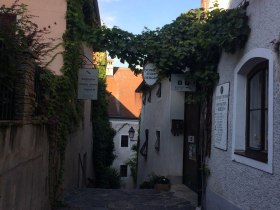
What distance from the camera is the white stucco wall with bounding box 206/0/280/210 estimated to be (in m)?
6.02

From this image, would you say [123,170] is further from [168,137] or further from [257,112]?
[257,112]

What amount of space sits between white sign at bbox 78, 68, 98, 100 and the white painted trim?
467 centimetres

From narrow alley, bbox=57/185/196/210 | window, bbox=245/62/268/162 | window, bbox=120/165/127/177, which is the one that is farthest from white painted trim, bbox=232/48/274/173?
window, bbox=120/165/127/177

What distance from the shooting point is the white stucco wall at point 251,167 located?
19.7ft

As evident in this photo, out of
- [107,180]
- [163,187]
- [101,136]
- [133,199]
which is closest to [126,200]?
[133,199]

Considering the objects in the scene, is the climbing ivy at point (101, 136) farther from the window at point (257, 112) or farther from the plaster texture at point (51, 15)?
the window at point (257, 112)

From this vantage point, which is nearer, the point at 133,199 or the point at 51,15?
the point at 51,15

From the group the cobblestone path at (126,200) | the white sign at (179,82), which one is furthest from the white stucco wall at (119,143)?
the white sign at (179,82)

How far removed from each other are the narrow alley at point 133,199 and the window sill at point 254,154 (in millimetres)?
3329

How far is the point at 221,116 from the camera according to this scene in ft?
28.1

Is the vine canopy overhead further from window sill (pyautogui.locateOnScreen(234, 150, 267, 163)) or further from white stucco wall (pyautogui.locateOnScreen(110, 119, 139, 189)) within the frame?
white stucco wall (pyautogui.locateOnScreen(110, 119, 139, 189))

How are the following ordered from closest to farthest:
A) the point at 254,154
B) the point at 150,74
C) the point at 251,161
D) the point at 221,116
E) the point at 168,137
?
1. the point at 251,161
2. the point at 254,154
3. the point at 221,116
4. the point at 150,74
5. the point at 168,137

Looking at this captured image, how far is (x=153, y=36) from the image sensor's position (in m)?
9.64

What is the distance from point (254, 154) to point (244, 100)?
113 cm
